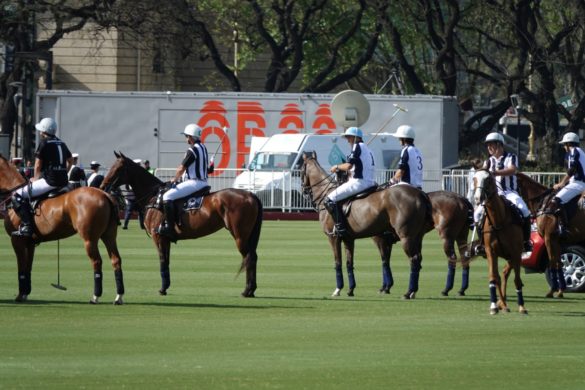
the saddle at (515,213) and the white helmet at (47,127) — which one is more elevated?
the white helmet at (47,127)

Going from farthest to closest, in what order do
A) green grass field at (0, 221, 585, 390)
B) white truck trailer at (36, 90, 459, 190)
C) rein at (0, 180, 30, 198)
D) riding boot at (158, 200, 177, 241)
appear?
white truck trailer at (36, 90, 459, 190) < riding boot at (158, 200, 177, 241) < rein at (0, 180, 30, 198) < green grass field at (0, 221, 585, 390)

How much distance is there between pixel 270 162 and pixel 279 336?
100 ft

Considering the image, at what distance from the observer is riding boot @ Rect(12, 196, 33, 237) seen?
1888cm

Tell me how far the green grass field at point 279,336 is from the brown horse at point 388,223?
1.74ft

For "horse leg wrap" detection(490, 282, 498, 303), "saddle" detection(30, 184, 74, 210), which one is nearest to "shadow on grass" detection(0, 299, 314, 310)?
"saddle" detection(30, 184, 74, 210)

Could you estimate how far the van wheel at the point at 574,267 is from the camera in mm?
21875

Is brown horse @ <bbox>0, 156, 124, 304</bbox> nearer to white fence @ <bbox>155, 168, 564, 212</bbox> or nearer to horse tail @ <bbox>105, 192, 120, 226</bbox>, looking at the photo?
horse tail @ <bbox>105, 192, 120, 226</bbox>

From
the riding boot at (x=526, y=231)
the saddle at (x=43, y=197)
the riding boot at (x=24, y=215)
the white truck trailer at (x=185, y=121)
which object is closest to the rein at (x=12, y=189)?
the riding boot at (x=24, y=215)

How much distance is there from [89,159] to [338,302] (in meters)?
30.4

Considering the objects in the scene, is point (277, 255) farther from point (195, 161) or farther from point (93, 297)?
point (93, 297)

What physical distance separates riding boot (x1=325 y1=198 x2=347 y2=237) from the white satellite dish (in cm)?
1523

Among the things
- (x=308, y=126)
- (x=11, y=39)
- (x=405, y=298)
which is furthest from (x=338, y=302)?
(x=11, y=39)

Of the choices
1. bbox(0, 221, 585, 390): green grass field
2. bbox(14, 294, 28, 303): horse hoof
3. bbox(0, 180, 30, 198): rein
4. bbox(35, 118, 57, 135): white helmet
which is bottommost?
bbox(0, 221, 585, 390): green grass field

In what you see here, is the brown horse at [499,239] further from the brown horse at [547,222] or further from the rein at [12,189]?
the rein at [12,189]
